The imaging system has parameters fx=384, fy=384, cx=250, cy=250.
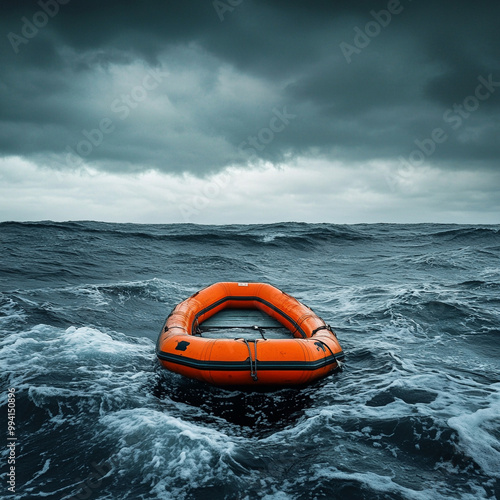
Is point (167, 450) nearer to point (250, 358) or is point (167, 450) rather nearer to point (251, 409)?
point (251, 409)

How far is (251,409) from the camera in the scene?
5254 millimetres

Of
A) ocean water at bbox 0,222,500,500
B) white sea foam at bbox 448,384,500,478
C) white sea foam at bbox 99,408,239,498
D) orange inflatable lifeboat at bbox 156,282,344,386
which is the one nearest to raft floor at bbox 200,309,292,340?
orange inflatable lifeboat at bbox 156,282,344,386

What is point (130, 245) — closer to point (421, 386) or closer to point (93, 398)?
point (93, 398)

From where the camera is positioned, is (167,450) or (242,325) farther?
(242,325)

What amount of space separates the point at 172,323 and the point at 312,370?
8.84ft

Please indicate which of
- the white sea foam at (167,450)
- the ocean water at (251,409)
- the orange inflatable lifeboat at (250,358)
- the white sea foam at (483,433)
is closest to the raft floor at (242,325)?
the orange inflatable lifeboat at (250,358)

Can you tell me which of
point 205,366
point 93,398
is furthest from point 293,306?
point 93,398

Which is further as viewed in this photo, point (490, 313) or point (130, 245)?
point (130, 245)

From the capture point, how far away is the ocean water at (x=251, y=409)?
3811mm

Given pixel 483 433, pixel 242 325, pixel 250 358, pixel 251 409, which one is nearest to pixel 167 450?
pixel 251 409

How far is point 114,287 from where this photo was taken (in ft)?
40.0

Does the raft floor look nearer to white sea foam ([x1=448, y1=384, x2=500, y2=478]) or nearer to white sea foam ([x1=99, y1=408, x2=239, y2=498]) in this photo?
white sea foam ([x1=99, y1=408, x2=239, y2=498])

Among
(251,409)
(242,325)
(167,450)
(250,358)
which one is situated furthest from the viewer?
(242,325)

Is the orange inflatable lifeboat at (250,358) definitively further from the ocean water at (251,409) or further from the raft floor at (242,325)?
the raft floor at (242,325)
